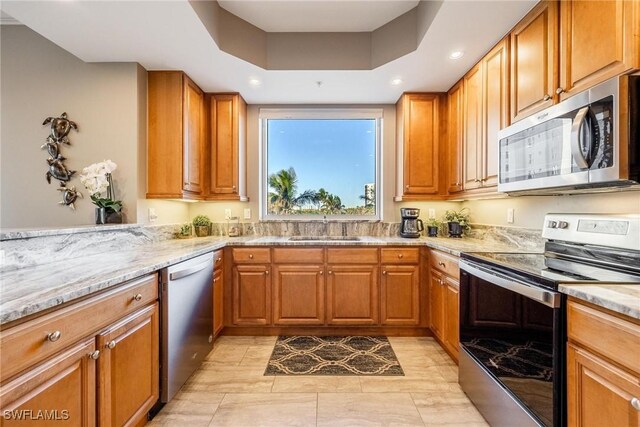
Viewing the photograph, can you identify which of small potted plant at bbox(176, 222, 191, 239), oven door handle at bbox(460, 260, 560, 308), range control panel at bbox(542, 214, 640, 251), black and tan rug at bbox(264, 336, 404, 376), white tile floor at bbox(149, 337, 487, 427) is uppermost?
range control panel at bbox(542, 214, 640, 251)

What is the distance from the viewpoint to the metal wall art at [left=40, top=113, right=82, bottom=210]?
2.43 meters

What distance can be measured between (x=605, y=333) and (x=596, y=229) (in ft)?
2.28

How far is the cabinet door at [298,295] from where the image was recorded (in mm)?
2797

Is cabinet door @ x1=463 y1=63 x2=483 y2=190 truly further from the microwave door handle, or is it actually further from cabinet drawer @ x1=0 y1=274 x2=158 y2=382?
cabinet drawer @ x1=0 y1=274 x2=158 y2=382

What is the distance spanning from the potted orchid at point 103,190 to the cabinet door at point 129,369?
3.75 feet

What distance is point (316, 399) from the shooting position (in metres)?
1.89

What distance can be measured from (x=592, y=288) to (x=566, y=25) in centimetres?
140

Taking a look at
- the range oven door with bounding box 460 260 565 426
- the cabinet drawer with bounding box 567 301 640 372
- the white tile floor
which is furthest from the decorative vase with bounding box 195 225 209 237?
the cabinet drawer with bounding box 567 301 640 372

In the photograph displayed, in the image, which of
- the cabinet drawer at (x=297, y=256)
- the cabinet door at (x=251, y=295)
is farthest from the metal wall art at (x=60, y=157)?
Result: the cabinet drawer at (x=297, y=256)

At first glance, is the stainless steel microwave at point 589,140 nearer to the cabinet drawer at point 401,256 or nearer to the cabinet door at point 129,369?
the cabinet drawer at point 401,256

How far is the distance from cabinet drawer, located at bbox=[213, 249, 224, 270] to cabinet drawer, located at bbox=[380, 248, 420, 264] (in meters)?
1.49

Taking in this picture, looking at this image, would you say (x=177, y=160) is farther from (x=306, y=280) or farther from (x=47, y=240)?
(x=306, y=280)

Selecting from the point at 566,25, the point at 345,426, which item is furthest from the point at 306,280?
the point at 566,25

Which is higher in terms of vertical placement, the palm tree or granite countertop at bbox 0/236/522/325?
the palm tree
